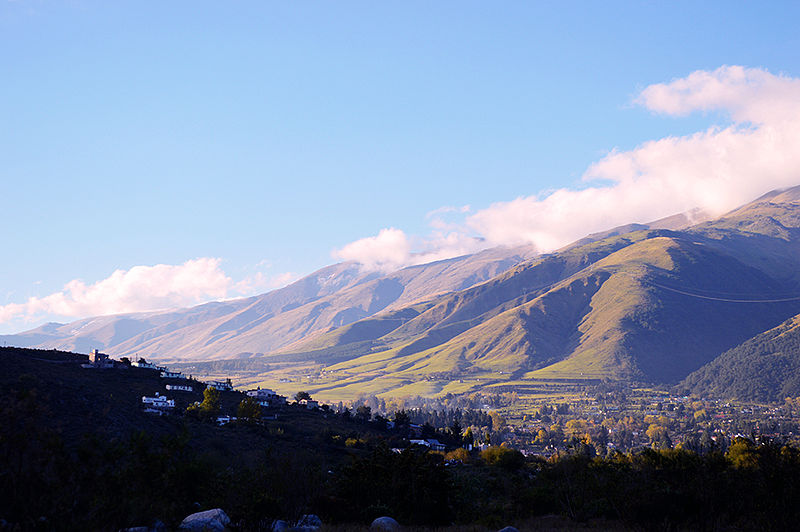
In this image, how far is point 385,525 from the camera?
93.2 feet

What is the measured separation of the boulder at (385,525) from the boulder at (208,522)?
20.8 feet

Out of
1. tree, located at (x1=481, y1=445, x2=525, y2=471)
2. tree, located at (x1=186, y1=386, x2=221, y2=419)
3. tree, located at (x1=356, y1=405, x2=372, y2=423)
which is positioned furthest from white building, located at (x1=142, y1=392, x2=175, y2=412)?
tree, located at (x1=356, y1=405, x2=372, y2=423)

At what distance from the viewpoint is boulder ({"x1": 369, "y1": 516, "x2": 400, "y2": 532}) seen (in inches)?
1078

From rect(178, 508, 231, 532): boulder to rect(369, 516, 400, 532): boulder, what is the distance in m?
6.35

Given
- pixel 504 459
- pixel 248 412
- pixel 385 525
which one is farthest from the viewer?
pixel 248 412

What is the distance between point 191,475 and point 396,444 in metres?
68.3

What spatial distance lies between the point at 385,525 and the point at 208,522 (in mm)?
7854

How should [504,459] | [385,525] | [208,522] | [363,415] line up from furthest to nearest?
1. [363,415]
2. [504,459]
3. [385,525]
4. [208,522]

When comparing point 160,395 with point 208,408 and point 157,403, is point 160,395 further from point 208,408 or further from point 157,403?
point 208,408

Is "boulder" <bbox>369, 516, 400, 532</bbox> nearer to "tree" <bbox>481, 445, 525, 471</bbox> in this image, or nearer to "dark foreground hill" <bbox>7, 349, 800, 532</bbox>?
"dark foreground hill" <bbox>7, 349, 800, 532</bbox>

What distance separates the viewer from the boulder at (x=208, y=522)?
25.4m

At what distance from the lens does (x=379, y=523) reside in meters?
28.6

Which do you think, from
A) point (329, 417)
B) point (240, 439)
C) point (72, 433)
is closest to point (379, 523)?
point (72, 433)

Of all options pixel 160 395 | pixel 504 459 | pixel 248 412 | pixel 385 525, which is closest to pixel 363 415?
pixel 248 412
